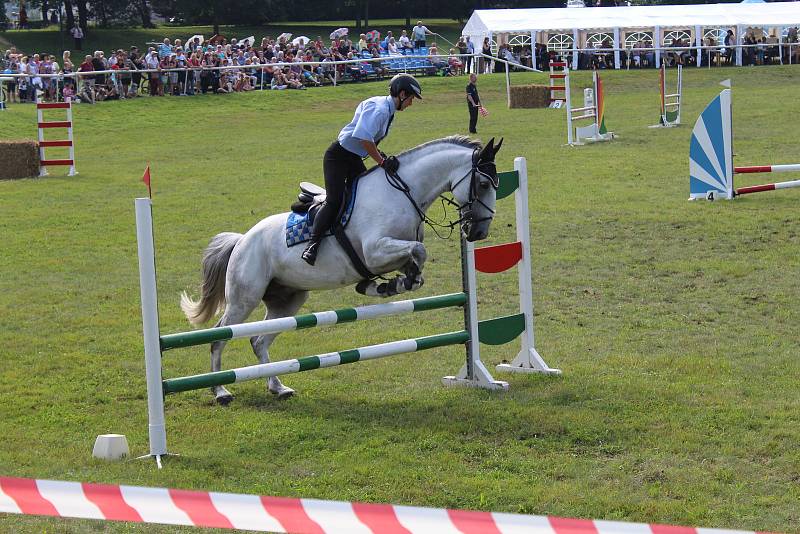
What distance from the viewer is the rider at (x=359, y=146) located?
7.46 m

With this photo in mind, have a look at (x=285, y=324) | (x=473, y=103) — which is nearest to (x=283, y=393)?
(x=285, y=324)

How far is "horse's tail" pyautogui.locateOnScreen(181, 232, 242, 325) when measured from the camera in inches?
323

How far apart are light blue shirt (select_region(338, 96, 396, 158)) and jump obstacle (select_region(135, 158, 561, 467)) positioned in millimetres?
1028

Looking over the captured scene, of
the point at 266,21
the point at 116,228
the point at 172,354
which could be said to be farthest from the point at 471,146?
the point at 266,21

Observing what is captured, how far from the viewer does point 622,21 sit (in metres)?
43.4

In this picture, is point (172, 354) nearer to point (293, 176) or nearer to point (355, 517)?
point (355, 517)

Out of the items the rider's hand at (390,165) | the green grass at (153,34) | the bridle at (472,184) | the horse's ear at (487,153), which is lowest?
the bridle at (472,184)

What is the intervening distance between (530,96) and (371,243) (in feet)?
85.6

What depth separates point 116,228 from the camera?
15.4 metres

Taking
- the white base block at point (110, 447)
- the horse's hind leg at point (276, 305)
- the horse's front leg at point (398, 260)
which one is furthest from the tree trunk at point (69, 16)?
the white base block at point (110, 447)

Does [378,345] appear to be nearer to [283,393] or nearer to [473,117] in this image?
[283,393]

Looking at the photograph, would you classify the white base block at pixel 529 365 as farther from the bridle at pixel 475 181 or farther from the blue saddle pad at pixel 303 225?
the blue saddle pad at pixel 303 225

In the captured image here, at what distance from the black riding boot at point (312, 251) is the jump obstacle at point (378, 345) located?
49 centimetres

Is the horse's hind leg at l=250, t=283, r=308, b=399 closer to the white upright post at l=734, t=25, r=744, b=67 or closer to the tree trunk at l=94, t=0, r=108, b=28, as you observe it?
the white upright post at l=734, t=25, r=744, b=67
